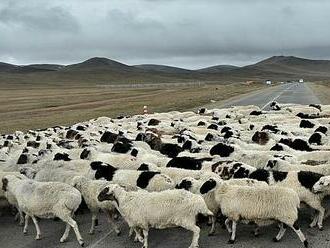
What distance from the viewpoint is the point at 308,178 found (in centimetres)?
1004

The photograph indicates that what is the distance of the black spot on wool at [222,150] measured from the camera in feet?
45.2

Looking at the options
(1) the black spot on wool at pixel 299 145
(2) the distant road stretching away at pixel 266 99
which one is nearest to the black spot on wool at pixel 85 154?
(1) the black spot on wool at pixel 299 145

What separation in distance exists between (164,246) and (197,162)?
3.30 meters

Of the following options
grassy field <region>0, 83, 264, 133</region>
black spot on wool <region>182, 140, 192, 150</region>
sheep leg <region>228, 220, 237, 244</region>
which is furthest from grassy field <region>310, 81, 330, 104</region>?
sheep leg <region>228, 220, 237, 244</region>

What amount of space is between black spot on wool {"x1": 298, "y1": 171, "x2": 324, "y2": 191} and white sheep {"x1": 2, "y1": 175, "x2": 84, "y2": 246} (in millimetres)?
4556

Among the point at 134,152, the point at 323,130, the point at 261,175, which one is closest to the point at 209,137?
the point at 134,152

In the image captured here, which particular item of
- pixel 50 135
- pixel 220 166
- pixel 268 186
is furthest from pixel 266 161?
pixel 50 135

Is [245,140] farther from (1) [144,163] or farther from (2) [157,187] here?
(2) [157,187]

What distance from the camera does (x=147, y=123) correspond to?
24703 mm

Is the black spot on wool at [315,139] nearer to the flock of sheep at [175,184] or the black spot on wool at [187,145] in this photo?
the flock of sheep at [175,184]

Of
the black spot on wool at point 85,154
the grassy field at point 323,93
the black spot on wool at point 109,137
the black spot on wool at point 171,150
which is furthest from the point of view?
the grassy field at point 323,93

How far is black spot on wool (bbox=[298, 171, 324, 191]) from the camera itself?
993 cm

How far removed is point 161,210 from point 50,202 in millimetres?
2483

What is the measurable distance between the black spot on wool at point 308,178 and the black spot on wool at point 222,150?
3.71 metres
